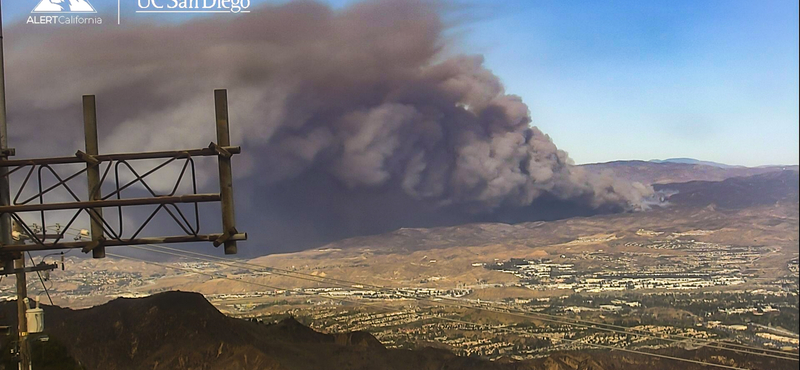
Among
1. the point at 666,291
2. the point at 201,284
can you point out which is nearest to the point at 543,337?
the point at 666,291

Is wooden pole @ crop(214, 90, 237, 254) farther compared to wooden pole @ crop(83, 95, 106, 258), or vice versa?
wooden pole @ crop(83, 95, 106, 258)

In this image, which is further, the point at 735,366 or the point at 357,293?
the point at 357,293

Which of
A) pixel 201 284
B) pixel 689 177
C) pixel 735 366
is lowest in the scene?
pixel 735 366

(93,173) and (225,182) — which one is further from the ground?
(93,173)

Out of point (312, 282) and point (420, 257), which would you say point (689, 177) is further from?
point (312, 282)

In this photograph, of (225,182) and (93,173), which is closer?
(225,182)

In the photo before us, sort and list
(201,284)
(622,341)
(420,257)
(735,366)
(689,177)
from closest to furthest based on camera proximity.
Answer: (735,366)
(622,341)
(201,284)
(420,257)
(689,177)

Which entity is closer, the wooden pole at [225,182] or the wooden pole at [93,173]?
the wooden pole at [225,182]

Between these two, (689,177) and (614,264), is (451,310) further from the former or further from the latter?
(689,177)

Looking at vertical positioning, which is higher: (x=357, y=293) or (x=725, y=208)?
(x=725, y=208)

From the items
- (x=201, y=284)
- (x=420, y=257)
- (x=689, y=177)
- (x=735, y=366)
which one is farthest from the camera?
(x=689, y=177)
